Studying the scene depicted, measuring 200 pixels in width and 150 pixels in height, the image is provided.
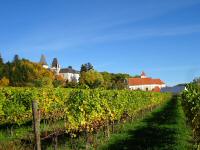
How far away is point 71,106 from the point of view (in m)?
17.5

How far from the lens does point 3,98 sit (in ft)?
84.3

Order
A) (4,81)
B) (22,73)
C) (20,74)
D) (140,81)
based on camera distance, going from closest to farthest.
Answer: (4,81) < (20,74) < (22,73) < (140,81)

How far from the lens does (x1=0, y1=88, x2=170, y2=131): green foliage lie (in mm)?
17641

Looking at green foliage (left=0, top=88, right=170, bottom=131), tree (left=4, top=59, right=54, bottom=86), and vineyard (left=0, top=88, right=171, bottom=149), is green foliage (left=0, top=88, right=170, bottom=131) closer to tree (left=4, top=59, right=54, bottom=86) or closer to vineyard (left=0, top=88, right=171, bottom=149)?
vineyard (left=0, top=88, right=171, bottom=149)

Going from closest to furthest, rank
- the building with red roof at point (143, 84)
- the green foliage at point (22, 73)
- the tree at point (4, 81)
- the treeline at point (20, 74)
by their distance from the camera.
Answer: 1. the tree at point (4, 81)
2. the treeline at point (20, 74)
3. the green foliage at point (22, 73)
4. the building with red roof at point (143, 84)

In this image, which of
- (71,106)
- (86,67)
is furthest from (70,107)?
(86,67)

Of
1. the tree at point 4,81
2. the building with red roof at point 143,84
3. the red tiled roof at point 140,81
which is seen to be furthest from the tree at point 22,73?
the red tiled roof at point 140,81

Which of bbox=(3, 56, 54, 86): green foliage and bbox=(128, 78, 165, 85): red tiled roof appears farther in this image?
bbox=(128, 78, 165, 85): red tiled roof

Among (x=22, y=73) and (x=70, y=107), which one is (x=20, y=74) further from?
(x=70, y=107)

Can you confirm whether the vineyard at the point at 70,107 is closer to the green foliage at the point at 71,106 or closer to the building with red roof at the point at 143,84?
the green foliage at the point at 71,106

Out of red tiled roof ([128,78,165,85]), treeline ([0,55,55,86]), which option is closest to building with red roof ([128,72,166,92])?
red tiled roof ([128,78,165,85])

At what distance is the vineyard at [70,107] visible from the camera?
17.7 metres

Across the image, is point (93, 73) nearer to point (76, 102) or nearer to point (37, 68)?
point (37, 68)

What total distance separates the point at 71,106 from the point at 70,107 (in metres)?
0.06
